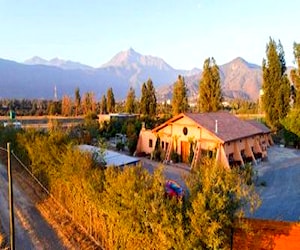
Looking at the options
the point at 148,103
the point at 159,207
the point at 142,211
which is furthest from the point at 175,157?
the point at 148,103

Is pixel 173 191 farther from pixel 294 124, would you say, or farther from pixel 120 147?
pixel 294 124

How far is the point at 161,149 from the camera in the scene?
1075 inches

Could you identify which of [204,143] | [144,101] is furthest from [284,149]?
[144,101]

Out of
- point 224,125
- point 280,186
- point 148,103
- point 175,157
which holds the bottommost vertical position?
point 280,186

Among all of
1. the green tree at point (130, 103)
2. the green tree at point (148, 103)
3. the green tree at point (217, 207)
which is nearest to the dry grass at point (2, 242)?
the green tree at point (217, 207)

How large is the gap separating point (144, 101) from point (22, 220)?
117ft

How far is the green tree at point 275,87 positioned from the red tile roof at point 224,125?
10702 mm

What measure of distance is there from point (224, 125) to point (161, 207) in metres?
18.9

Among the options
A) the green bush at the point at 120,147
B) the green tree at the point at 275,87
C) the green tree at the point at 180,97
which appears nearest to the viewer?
the green bush at the point at 120,147

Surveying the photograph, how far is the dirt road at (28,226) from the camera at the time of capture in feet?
41.0

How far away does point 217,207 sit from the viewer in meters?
7.18

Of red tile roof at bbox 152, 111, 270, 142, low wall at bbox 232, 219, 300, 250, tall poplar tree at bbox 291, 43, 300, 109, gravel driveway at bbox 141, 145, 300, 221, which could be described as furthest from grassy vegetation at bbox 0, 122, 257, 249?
tall poplar tree at bbox 291, 43, 300, 109

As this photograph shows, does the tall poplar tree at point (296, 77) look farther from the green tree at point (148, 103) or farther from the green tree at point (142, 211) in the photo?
the green tree at point (142, 211)

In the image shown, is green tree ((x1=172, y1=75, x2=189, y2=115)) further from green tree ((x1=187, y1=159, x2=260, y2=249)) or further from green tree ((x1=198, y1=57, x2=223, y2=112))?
green tree ((x1=187, y1=159, x2=260, y2=249))
